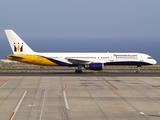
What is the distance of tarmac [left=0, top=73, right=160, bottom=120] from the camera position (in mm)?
21331

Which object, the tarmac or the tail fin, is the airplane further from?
the tarmac

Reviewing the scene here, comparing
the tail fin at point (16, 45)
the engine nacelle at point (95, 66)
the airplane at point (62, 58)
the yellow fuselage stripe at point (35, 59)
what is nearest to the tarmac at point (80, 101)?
the engine nacelle at point (95, 66)

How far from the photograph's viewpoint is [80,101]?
26672 millimetres

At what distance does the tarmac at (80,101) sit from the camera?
21331 millimetres

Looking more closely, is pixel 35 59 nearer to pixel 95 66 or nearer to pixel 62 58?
pixel 62 58

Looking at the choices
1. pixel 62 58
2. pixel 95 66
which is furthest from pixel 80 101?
pixel 62 58

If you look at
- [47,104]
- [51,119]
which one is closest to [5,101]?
[47,104]

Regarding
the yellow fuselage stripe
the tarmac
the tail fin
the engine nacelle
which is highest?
the tail fin

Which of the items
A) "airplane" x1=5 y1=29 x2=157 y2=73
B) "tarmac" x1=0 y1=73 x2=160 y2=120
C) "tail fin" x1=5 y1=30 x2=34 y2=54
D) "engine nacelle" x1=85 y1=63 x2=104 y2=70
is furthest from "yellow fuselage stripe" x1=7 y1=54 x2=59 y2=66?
"tarmac" x1=0 y1=73 x2=160 y2=120

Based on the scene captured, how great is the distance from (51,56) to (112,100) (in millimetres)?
27311

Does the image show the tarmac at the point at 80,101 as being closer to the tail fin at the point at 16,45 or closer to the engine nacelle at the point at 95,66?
the engine nacelle at the point at 95,66

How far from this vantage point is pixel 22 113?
21.8 meters

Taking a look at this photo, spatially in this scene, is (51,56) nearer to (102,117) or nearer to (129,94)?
(129,94)

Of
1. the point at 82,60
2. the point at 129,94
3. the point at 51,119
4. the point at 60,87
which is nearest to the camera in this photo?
the point at 51,119
